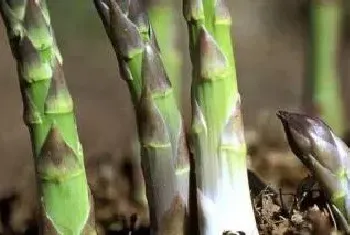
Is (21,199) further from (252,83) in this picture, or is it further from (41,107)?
(252,83)

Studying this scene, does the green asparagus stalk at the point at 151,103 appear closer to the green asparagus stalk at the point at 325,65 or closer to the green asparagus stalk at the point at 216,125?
the green asparagus stalk at the point at 216,125

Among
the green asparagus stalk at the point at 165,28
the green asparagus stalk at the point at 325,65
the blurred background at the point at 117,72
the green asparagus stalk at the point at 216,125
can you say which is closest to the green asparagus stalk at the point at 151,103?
the green asparagus stalk at the point at 216,125

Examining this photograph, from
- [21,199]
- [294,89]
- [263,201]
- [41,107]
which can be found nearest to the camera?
[41,107]

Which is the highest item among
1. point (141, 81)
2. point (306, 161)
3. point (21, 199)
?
point (141, 81)

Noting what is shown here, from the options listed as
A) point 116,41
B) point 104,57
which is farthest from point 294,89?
point 116,41

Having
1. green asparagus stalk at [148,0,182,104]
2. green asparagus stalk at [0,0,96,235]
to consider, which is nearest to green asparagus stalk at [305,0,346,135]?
green asparagus stalk at [148,0,182,104]

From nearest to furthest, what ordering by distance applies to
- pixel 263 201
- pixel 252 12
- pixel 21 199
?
pixel 263 201 → pixel 21 199 → pixel 252 12
